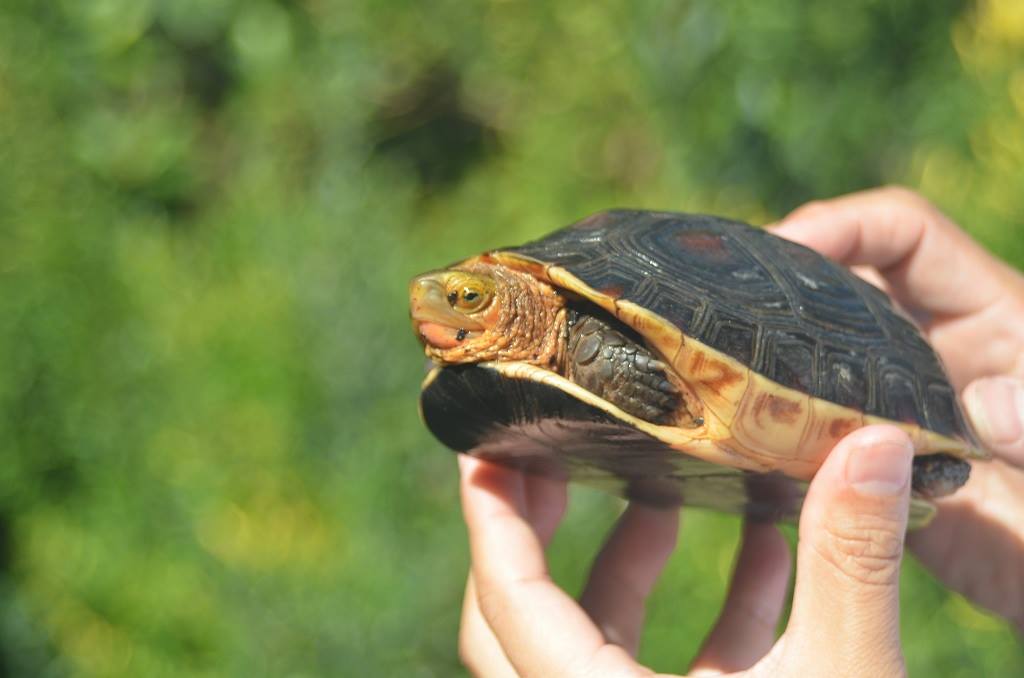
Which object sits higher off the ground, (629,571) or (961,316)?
(961,316)

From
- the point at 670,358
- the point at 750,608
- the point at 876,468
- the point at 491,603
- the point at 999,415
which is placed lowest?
the point at 750,608

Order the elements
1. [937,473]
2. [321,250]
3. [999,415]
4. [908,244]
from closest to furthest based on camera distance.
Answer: [937,473] < [999,415] < [908,244] < [321,250]

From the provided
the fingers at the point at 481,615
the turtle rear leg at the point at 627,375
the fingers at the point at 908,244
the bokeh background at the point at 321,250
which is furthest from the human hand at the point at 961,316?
the turtle rear leg at the point at 627,375

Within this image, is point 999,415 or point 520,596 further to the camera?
point 999,415

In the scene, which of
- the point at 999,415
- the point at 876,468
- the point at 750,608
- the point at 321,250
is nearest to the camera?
the point at 876,468

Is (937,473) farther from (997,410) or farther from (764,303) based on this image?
(764,303)

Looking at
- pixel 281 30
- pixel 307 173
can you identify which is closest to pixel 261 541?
pixel 307 173

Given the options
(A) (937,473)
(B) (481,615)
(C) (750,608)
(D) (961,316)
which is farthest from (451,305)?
(D) (961,316)

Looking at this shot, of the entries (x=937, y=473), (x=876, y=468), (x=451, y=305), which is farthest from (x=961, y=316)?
(x=451, y=305)
